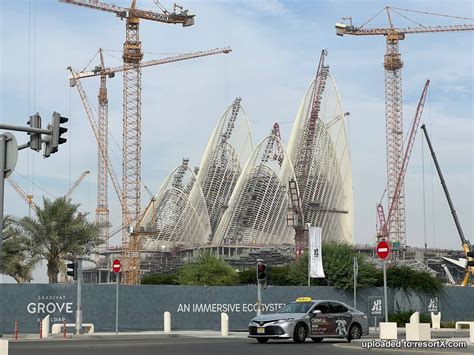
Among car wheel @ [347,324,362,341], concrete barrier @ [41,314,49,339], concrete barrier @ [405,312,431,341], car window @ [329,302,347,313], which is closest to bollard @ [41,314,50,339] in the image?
concrete barrier @ [41,314,49,339]

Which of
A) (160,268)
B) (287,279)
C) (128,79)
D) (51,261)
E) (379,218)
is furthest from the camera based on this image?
(379,218)

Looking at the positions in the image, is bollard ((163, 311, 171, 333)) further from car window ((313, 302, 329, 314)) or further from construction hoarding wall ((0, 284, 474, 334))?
car window ((313, 302, 329, 314))

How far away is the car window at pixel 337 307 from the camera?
29.4m

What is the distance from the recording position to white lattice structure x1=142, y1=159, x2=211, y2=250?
145500 mm

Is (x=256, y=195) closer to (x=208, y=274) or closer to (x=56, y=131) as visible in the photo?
(x=208, y=274)

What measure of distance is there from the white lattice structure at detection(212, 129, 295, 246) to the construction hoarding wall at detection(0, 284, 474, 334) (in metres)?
87.4

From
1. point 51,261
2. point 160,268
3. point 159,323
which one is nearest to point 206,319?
point 159,323

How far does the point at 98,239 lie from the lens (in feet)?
183

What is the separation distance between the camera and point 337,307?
97.1ft

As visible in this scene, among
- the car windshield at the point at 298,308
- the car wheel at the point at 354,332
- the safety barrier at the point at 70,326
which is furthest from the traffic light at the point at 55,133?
the safety barrier at the point at 70,326

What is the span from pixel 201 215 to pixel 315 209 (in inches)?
758

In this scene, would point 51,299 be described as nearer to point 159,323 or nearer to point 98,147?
point 159,323

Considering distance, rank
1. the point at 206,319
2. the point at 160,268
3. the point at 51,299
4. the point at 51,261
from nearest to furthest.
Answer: the point at 51,299
the point at 206,319
the point at 51,261
the point at 160,268

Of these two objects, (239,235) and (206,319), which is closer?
(206,319)
